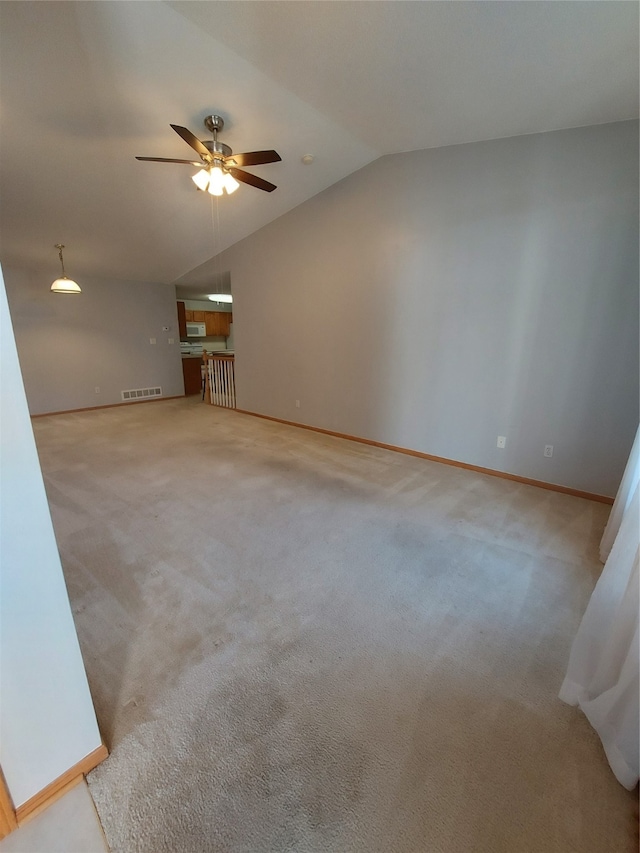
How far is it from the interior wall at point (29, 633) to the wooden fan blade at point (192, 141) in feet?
6.73

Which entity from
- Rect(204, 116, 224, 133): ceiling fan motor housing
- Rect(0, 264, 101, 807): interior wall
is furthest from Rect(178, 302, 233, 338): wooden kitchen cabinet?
Rect(0, 264, 101, 807): interior wall

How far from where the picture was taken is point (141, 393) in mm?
6711

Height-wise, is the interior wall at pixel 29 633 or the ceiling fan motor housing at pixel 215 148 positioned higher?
the ceiling fan motor housing at pixel 215 148

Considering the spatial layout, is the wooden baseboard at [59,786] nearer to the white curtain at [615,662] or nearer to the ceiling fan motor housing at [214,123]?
the white curtain at [615,662]

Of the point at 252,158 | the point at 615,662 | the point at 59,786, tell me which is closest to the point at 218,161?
the point at 252,158

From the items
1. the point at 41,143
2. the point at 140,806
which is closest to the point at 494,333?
the point at 140,806

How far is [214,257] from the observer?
5.54m

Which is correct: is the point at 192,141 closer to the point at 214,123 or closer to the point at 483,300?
the point at 214,123

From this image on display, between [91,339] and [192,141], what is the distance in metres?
4.85

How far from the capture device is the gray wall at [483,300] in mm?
2619

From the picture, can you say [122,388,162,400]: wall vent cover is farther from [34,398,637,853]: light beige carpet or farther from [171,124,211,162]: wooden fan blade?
[171,124,211,162]: wooden fan blade

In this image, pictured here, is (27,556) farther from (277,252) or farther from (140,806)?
(277,252)

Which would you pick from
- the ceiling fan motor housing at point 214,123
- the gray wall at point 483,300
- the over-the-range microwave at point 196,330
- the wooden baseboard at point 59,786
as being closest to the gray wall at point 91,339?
the over-the-range microwave at point 196,330

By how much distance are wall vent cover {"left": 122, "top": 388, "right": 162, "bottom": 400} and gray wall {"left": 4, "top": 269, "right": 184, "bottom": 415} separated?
0.08 metres
